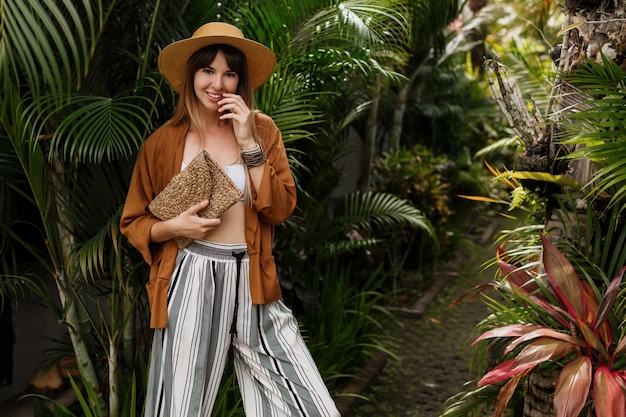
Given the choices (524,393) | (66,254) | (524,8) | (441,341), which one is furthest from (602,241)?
(524,8)

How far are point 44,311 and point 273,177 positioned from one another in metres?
2.12

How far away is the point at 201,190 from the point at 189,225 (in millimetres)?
127

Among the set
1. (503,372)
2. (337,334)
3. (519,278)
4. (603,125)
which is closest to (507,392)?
(503,372)

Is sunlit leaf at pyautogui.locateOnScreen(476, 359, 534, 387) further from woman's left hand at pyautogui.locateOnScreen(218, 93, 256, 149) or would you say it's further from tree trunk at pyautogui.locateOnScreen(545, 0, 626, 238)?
woman's left hand at pyautogui.locateOnScreen(218, 93, 256, 149)

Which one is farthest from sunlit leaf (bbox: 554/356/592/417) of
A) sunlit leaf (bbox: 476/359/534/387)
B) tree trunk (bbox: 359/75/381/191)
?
tree trunk (bbox: 359/75/381/191)

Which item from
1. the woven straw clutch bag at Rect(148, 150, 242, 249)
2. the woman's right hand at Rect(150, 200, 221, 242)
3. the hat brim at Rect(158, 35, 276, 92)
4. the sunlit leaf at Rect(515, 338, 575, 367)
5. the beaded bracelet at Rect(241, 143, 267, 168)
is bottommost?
the sunlit leaf at Rect(515, 338, 575, 367)

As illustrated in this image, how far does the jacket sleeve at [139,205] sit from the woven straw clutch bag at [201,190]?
9 centimetres

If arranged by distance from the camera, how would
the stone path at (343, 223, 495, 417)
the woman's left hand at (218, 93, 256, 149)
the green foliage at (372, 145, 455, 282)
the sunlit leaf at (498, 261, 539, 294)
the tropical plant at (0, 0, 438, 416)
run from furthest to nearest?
the green foliage at (372, 145, 455, 282)
the stone path at (343, 223, 495, 417)
the sunlit leaf at (498, 261, 539, 294)
the tropical plant at (0, 0, 438, 416)
the woman's left hand at (218, 93, 256, 149)

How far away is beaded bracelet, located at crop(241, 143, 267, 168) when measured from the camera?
261 centimetres

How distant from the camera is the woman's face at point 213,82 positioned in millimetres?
2598

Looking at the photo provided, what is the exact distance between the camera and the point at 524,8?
369 inches

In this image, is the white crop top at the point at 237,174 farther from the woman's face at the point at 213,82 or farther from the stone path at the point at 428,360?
the stone path at the point at 428,360

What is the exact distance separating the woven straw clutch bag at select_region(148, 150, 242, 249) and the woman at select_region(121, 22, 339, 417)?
1.7 inches

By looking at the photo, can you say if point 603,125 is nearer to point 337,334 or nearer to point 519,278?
point 519,278
